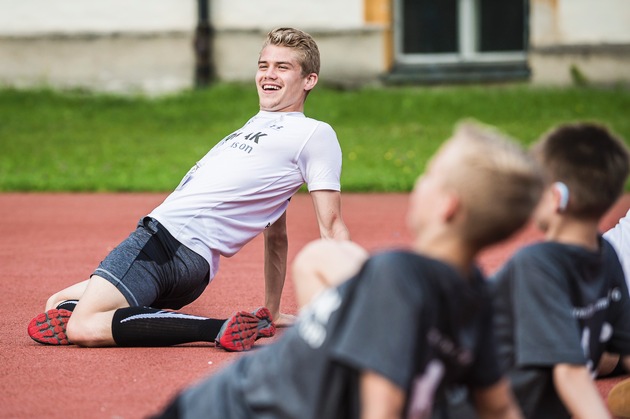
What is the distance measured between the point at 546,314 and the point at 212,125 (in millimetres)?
12591

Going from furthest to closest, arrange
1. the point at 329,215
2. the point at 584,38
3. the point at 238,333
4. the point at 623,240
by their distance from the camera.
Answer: the point at 584,38 < the point at 329,215 < the point at 238,333 < the point at 623,240

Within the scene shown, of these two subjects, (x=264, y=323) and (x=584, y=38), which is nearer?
(x=264, y=323)

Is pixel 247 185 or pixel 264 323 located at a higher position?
pixel 247 185

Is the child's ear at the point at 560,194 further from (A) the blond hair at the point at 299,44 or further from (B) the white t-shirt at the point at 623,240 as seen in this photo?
(A) the blond hair at the point at 299,44

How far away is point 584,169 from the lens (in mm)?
3410

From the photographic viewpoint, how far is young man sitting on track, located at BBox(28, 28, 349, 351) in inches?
202

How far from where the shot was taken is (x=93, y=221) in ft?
32.8

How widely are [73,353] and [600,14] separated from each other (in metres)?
13.3

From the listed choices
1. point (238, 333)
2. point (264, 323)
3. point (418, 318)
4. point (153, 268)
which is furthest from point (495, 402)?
point (153, 268)

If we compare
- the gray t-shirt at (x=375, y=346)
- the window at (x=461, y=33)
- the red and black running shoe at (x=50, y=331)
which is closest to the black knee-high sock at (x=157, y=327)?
the red and black running shoe at (x=50, y=331)

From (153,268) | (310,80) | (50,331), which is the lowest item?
(50,331)

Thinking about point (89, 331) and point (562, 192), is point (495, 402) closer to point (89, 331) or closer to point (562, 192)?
point (562, 192)

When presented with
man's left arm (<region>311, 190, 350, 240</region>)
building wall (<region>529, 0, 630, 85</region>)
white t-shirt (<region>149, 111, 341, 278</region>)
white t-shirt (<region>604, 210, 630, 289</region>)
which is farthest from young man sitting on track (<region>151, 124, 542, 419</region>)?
building wall (<region>529, 0, 630, 85</region>)

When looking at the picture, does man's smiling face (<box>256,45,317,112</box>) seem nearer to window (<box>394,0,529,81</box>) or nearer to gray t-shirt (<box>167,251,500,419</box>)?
gray t-shirt (<box>167,251,500,419</box>)
